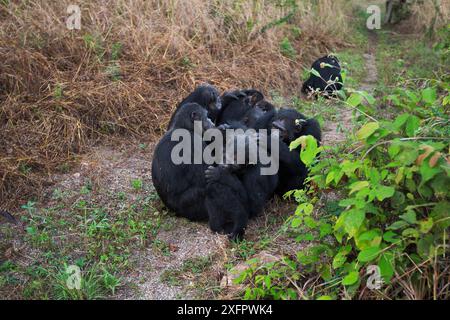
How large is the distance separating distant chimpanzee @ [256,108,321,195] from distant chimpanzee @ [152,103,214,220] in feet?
2.63

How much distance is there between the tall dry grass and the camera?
240 inches

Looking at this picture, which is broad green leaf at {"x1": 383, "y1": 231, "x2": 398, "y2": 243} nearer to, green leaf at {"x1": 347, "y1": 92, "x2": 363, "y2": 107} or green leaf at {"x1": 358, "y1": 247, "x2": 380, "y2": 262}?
green leaf at {"x1": 358, "y1": 247, "x2": 380, "y2": 262}

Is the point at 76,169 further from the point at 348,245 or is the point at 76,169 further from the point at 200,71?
the point at 348,245

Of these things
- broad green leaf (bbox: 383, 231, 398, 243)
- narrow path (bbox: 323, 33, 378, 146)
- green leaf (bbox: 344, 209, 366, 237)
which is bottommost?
narrow path (bbox: 323, 33, 378, 146)

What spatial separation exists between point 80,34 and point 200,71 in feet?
6.53

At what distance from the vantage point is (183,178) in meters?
4.93

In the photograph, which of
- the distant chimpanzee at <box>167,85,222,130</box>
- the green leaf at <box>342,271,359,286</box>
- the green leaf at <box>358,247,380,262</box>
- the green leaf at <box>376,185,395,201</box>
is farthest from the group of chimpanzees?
the green leaf at <box>358,247,380,262</box>

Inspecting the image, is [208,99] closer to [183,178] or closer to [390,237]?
[183,178]

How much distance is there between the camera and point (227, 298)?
3641mm

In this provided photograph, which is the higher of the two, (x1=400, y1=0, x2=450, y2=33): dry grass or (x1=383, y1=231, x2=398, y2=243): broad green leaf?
(x1=383, y1=231, x2=398, y2=243): broad green leaf

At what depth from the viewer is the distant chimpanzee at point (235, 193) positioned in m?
4.66

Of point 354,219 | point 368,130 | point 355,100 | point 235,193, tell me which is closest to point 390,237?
point 354,219

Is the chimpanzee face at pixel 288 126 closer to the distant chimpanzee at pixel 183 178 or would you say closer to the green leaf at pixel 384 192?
the distant chimpanzee at pixel 183 178

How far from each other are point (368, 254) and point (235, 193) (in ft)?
6.20
